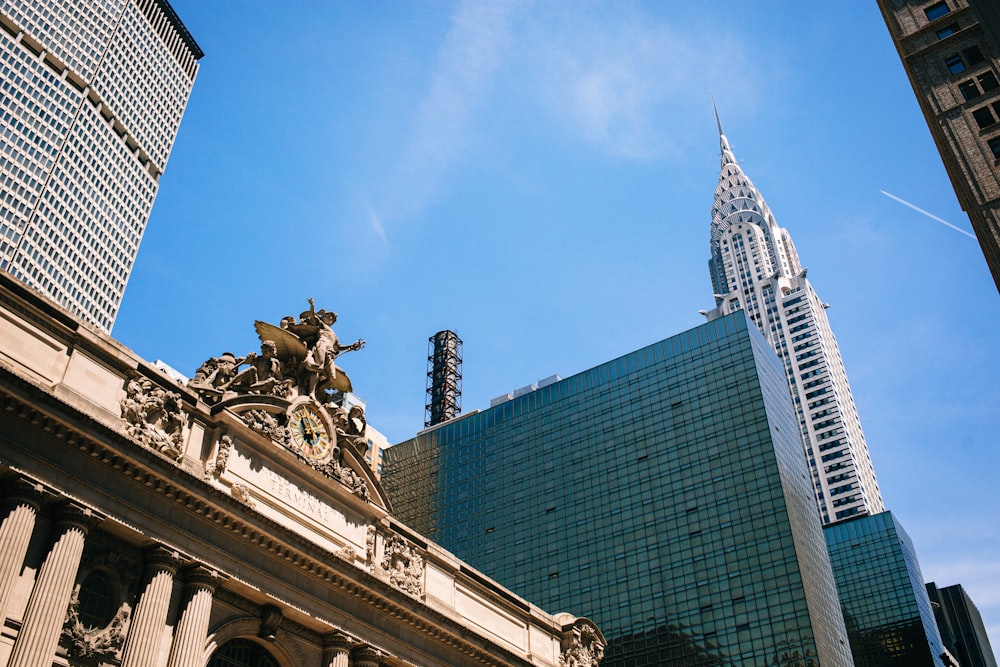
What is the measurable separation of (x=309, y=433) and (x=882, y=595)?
12448 centimetres

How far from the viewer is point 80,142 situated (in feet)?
404

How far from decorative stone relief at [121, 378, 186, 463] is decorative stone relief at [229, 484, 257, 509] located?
2300 mm

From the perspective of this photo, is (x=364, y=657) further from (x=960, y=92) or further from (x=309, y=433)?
(x=960, y=92)

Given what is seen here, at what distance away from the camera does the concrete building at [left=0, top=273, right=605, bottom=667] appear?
25.3 metres

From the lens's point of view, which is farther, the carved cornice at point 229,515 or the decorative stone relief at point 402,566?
the decorative stone relief at point 402,566

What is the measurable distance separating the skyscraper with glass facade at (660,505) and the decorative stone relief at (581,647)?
3617 centimetres

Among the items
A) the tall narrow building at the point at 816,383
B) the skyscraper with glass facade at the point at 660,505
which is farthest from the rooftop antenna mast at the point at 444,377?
the tall narrow building at the point at 816,383

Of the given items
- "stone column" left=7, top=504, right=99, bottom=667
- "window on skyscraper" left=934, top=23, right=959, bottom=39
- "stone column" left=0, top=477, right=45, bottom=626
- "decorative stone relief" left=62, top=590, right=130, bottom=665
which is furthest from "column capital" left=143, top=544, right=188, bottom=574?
"window on skyscraper" left=934, top=23, right=959, bottom=39

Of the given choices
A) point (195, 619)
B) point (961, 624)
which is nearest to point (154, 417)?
point (195, 619)

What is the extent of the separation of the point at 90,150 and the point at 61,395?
363 ft

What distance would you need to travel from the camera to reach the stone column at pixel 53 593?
23.5m

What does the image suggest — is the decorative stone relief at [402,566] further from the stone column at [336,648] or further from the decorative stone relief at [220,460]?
the decorative stone relief at [220,460]

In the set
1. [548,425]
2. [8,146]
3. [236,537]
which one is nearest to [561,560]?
[548,425]

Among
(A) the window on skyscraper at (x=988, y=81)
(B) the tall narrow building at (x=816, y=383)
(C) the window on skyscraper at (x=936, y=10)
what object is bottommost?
(A) the window on skyscraper at (x=988, y=81)
